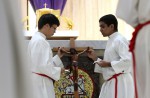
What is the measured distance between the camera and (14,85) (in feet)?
2.63

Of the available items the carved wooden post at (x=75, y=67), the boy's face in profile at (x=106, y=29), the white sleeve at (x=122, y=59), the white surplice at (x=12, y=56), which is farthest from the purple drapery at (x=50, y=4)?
the white surplice at (x=12, y=56)

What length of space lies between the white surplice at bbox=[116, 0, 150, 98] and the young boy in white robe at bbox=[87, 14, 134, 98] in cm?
164

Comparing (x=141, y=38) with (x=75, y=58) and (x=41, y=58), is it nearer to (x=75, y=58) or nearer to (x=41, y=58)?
(x=41, y=58)

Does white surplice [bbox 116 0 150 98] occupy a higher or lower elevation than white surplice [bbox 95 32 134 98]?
higher

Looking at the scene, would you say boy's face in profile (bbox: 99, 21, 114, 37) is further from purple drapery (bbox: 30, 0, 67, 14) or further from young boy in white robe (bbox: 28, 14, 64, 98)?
purple drapery (bbox: 30, 0, 67, 14)

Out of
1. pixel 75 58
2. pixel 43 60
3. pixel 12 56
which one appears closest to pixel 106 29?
pixel 75 58

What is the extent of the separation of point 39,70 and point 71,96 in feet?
2.78

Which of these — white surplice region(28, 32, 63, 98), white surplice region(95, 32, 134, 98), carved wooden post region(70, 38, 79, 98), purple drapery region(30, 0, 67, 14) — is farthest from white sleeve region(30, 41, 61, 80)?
purple drapery region(30, 0, 67, 14)

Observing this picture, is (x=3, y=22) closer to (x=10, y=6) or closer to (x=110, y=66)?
(x=10, y=6)

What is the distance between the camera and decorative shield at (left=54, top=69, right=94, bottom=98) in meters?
4.25

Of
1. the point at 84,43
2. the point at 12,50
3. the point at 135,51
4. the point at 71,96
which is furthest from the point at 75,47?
the point at 12,50

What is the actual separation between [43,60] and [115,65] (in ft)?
2.34

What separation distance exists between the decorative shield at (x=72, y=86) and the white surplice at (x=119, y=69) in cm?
55

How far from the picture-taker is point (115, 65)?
11.7 ft
